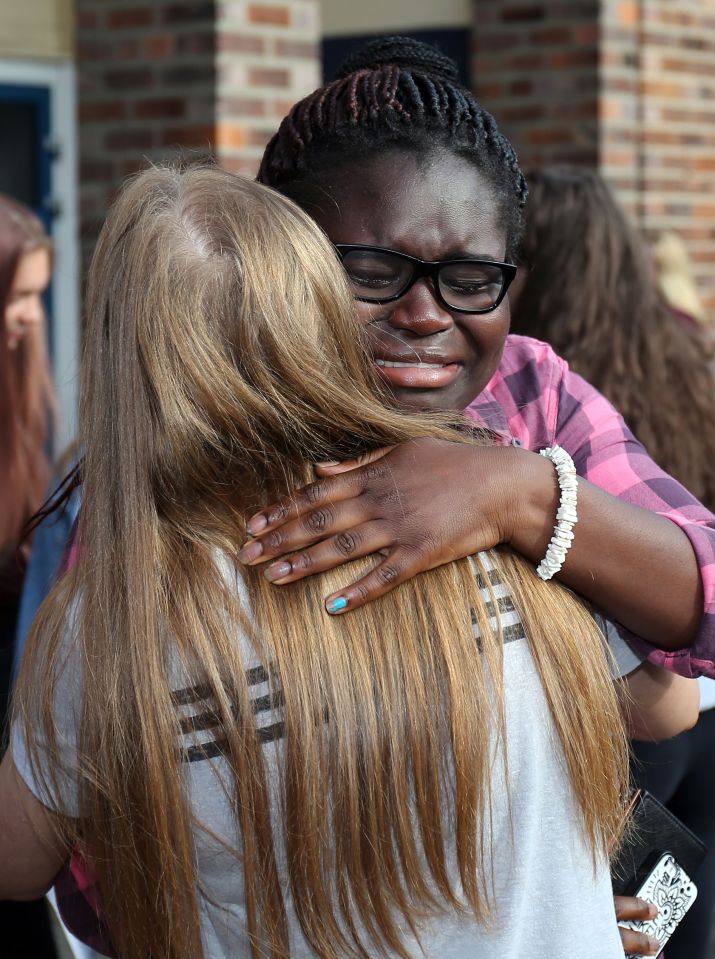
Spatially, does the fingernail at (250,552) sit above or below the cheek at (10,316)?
below

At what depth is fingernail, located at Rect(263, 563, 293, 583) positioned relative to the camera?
128cm

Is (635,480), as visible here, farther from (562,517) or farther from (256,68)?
(256,68)

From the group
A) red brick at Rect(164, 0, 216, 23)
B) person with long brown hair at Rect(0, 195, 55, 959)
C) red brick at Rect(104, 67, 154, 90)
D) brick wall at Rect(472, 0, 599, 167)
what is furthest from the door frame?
brick wall at Rect(472, 0, 599, 167)

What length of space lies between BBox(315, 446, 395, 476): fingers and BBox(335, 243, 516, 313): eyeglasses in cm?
25

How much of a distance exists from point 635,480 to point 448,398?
0.28m

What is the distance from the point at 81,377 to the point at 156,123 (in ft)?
9.82

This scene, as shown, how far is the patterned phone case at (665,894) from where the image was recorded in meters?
1.73

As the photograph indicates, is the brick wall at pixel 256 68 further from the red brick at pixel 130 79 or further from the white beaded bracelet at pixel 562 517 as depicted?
the white beaded bracelet at pixel 562 517

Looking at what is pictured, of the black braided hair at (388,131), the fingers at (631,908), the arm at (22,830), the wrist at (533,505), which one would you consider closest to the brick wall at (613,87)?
the black braided hair at (388,131)

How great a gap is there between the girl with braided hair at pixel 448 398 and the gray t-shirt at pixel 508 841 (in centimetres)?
9

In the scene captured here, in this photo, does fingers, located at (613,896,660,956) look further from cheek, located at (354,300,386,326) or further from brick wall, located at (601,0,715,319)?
brick wall, located at (601,0,715,319)

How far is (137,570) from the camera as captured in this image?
127 centimetres

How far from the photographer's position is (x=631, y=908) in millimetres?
1680

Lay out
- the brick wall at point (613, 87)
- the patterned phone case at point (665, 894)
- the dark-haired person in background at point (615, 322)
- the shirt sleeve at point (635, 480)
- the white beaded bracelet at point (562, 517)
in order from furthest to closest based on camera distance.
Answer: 1. the brick wall at point (613, 87)
2. the dark-haired person in background at point (615, 322)
3. the patterned phone case at point (665, 894)
4. the shirt sleeve at point (635, 480)
5. the white beaded bracelet at point (562, 517)
